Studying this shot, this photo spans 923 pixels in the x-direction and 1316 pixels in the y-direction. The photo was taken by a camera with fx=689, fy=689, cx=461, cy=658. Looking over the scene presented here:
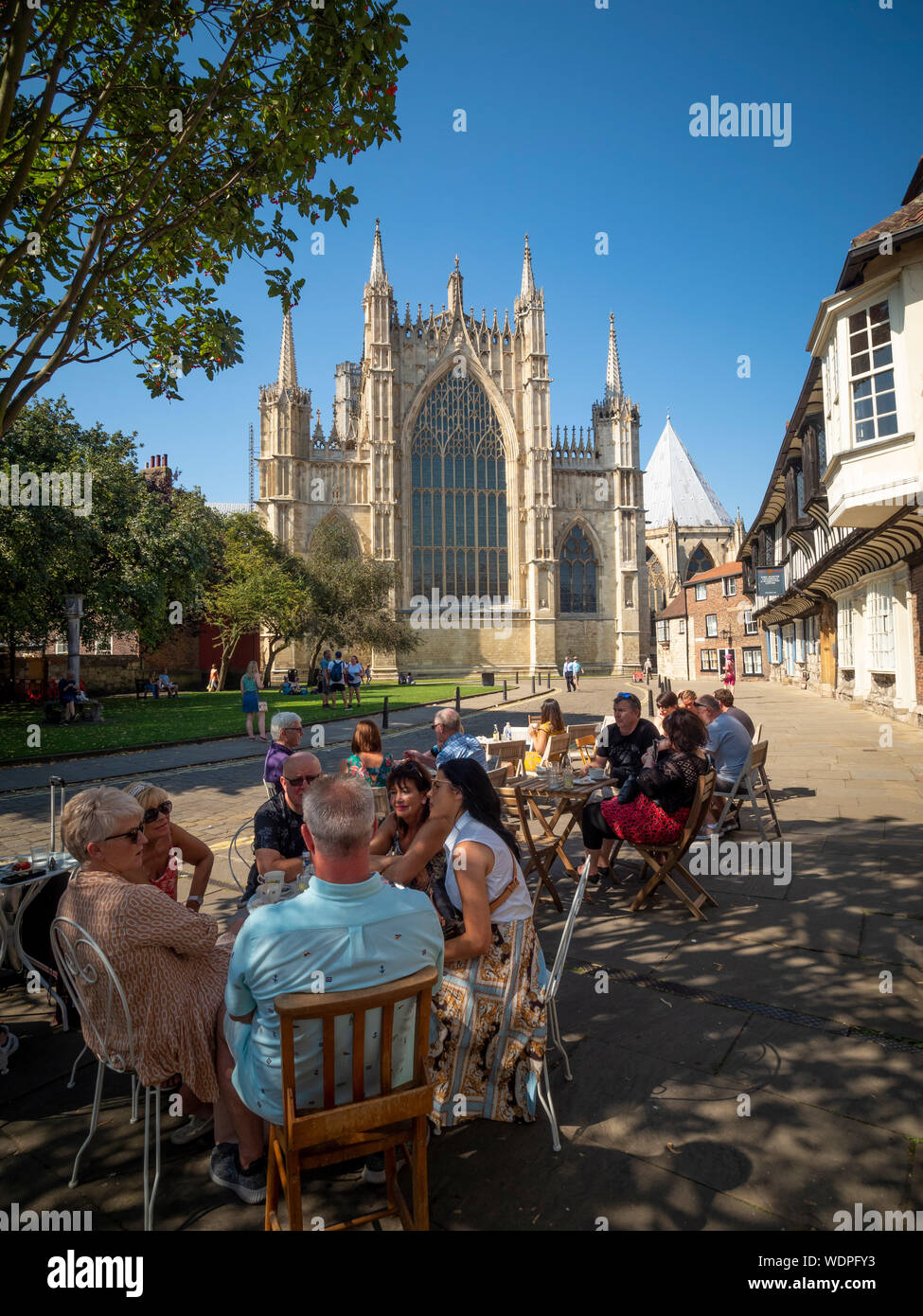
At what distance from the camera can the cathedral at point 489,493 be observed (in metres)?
44.1

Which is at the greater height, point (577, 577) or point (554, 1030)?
point (577, 577)

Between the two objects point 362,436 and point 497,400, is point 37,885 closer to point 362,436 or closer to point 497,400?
point 362,436

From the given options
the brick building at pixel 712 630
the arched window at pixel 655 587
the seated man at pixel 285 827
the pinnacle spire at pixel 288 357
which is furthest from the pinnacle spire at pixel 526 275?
the seated man at pixel 285 827

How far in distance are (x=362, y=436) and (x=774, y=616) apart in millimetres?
27088

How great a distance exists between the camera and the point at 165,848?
3.63 meters

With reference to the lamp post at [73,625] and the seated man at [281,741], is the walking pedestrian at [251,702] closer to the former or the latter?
the lamp post at [73,625]

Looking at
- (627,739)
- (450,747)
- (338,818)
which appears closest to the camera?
(338,818)

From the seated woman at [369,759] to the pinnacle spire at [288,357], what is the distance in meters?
41.6

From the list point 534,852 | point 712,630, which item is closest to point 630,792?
point 534,852

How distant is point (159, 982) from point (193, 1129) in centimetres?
75

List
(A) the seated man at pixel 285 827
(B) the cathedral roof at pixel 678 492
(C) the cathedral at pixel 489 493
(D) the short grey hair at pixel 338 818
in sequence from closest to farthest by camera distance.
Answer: (D) the short grey hair at pixel 338 818 < (A) the seated man at pixel 285 827 < (C) the cathedral at pixel 489 493 < (B) the cathedral roof at pixel 678 492

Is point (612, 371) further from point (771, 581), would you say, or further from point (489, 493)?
point (771, 581)

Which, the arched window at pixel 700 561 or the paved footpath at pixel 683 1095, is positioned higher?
the arched window at pixel 700 561

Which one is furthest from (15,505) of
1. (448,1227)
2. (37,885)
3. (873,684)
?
(873,684)
